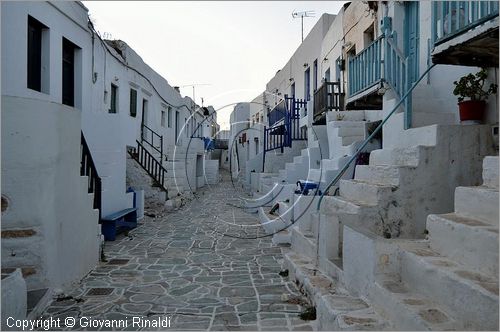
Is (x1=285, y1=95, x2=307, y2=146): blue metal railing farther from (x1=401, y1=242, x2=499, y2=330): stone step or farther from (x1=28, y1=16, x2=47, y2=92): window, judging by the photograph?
(x1=401, y1=242, x2=499, y2=330): stone step

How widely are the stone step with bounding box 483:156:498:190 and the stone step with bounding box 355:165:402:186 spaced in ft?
3.62

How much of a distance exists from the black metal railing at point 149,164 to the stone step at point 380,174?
8436mm

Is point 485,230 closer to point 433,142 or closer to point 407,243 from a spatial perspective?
point 407,243

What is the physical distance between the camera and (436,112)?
553 centimetres

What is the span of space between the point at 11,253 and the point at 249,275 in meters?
3.00

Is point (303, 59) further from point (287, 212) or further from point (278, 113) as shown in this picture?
point (287, 212)

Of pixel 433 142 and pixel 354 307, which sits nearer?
pixel 354 307

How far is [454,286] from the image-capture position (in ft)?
8.02

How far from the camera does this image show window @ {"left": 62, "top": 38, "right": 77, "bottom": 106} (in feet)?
29.0

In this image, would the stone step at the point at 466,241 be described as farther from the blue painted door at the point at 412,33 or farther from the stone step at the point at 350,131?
the stone step at the point at 350,131

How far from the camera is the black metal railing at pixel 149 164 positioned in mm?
12312

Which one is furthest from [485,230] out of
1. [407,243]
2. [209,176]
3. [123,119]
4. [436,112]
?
[209,176]

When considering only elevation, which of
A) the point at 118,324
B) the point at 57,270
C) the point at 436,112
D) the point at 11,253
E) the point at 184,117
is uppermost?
the point at 184,117

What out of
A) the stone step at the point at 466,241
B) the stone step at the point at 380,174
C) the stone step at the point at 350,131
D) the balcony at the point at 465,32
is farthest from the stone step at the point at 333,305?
the stone step at the point at 350,131
